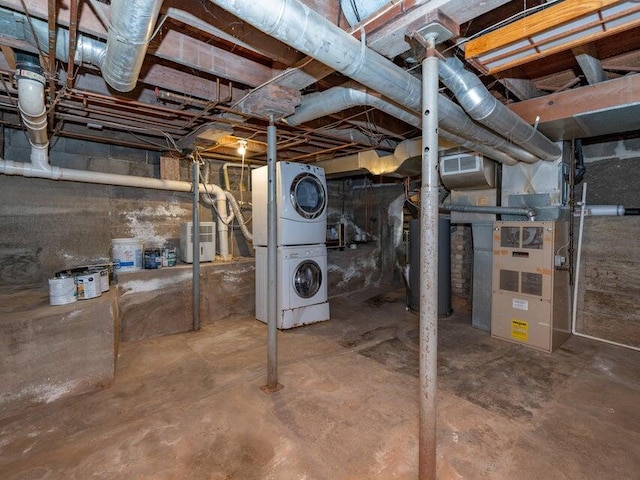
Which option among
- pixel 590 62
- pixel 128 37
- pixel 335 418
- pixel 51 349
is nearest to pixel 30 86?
pixel 128 37

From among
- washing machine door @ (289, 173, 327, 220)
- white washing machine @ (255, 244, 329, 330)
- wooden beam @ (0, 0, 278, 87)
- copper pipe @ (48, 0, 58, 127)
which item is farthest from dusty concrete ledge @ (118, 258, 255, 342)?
wooden beam @ (0, 0, 278, 87)

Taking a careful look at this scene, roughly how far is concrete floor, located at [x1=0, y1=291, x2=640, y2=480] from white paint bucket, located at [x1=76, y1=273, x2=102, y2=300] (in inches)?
28.9

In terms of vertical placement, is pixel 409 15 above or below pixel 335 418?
above

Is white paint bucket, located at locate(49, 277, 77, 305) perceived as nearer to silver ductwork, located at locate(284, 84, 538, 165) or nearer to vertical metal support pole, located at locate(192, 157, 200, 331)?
vertical metal support pole, located at locate(192, 157, 200, 331)

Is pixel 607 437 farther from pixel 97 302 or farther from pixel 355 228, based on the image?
pixel 355 228

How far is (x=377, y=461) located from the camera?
1.71m

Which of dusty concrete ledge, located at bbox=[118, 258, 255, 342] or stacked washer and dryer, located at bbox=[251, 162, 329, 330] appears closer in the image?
dusty concrete ledge, located at bbox=[118, 258, 255, 342]

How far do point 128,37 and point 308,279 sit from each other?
3132mm

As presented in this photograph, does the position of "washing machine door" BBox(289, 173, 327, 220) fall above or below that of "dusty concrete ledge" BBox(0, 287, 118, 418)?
above

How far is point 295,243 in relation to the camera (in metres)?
3.82

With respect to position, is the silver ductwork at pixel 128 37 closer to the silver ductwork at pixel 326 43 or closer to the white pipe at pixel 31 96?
the silver ductwork at pixel 326 43

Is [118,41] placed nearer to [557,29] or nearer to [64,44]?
[64,44]

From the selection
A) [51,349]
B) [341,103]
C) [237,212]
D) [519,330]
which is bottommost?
[519,330]

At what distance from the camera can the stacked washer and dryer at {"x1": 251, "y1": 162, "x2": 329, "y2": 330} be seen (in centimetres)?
372
